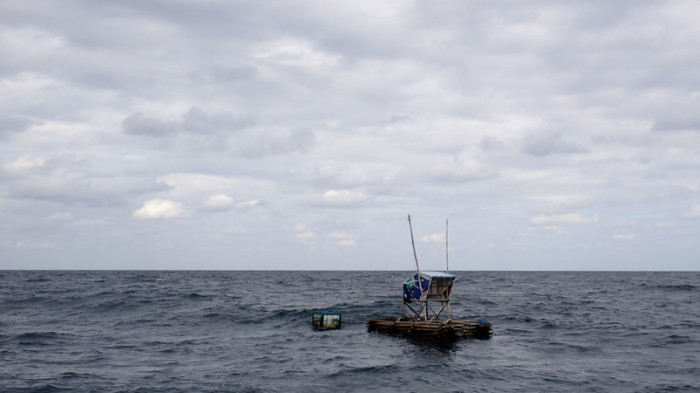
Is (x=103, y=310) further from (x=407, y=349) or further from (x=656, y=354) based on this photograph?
(x=656, y=354)

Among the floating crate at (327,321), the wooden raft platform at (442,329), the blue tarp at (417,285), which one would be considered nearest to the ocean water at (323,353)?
the wooden raft platform at (442,329)

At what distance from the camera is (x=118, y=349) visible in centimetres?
3734

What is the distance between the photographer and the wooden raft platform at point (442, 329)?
39.5 meters

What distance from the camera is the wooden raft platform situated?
39531mm

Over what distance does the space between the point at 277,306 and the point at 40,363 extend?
117 feet

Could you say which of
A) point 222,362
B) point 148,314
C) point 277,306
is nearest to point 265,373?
point 222,362

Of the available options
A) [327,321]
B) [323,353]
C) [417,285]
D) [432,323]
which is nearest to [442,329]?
[432,323]

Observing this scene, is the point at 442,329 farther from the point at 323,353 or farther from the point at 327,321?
the point at 327,321

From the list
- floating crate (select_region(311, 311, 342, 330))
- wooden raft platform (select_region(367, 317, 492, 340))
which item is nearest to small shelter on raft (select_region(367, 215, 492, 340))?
wooden raft platform (select_region(367, 317, 492, 340))

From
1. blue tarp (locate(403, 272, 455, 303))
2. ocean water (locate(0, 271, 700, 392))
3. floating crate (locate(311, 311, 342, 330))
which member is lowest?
ocean water (locate(0, 271, 700, 392))

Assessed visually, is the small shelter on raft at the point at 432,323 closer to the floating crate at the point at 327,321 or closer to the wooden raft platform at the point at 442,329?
the wooden raft platform at the point at 442,329

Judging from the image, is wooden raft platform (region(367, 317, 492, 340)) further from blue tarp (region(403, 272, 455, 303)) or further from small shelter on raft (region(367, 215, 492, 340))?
blue tarp (region(403, 272, 455, 303))

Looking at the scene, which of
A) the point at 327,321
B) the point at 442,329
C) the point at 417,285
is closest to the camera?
the point at 442,329

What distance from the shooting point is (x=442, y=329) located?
39375 millimetres
